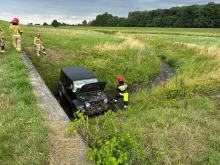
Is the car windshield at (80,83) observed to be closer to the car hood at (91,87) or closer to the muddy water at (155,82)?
the car hood at (91,87)

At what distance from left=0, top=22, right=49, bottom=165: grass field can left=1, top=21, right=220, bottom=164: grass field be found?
48.7 inches

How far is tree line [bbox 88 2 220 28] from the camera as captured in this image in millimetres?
91875

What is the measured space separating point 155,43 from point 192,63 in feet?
44.9

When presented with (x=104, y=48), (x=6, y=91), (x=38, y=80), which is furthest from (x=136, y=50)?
(x=6, y=91)

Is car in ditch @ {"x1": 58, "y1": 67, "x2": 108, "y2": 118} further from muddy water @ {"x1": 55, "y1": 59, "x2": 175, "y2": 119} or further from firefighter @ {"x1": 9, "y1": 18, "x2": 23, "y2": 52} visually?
firefighter @ {"x1": 9, "y1": 18, "x2": 23, "y2": 52}

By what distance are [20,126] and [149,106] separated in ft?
21.8

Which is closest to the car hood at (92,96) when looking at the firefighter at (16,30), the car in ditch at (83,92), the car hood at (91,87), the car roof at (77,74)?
the car in ditch at (83,92)

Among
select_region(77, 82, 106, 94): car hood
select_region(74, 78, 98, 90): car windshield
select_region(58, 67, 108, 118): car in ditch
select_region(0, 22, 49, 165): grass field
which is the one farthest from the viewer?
select_region(74, 78, 98, 90): car windshield

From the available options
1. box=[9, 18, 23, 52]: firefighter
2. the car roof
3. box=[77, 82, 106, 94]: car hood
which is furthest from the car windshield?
box=[9, 18, 23, 52]: firefighter

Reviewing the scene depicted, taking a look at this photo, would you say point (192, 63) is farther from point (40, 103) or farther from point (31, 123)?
point (31, 123)

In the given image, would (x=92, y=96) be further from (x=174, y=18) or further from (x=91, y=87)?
(x=174, y=18)

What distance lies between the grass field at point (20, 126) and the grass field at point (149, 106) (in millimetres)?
1238

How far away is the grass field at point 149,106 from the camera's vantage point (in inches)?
298

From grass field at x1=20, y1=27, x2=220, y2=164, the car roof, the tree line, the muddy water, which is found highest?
the tree line
